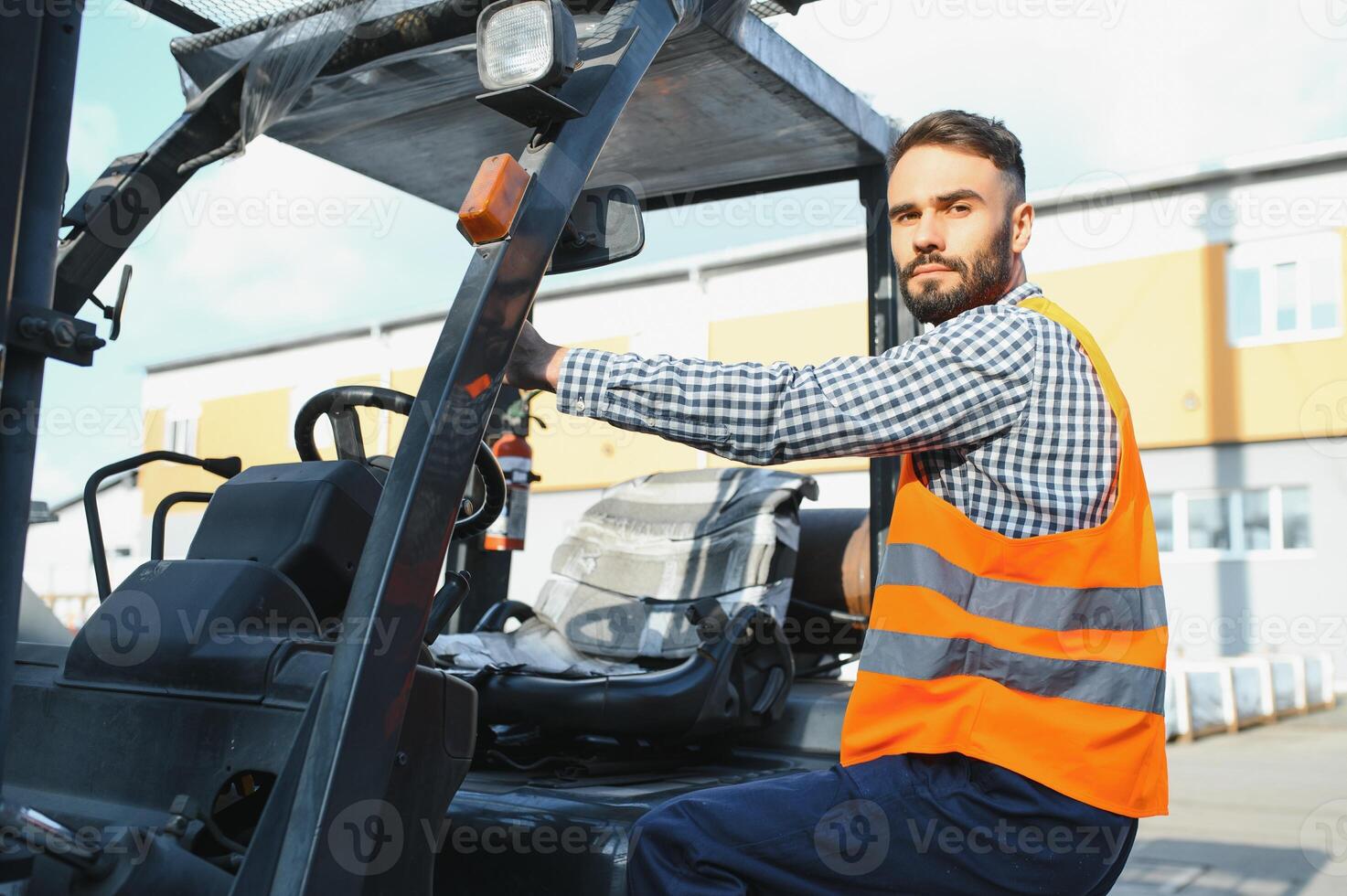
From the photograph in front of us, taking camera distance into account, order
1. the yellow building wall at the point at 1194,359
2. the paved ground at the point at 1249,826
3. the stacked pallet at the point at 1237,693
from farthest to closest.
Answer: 1. the yellow building wall at the point at 1194,359
2. the stacked pallet at the point at 1237,693
3. the paved ground at the point at 1249,826

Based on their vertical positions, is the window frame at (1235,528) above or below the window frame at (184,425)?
below

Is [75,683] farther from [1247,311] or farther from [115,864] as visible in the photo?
[1247,311]

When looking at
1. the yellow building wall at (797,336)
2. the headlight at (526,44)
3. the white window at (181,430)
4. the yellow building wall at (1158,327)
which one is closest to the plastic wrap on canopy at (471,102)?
the headlight at (526,44)

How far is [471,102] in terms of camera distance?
3.09 metres

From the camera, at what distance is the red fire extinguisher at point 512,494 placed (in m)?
3.99

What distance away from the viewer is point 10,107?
1.36 m

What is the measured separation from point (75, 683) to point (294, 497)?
437 mm

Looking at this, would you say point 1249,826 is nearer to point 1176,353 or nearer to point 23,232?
point 23,232

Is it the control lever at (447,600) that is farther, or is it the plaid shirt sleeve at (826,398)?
the control lever at (447,600)

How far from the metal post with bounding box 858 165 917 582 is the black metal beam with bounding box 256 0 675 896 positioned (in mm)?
1648

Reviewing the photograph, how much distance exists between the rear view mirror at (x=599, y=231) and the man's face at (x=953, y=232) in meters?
0.39

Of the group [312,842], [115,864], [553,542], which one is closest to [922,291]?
[312,842]

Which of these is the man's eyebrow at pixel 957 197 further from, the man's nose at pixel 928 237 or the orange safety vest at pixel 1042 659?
the orange safety vest at pixel 1042 659

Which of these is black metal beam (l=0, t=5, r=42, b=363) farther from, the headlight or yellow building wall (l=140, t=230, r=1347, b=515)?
yellow building wall (l=140, t=230, r=1347, b=515)
